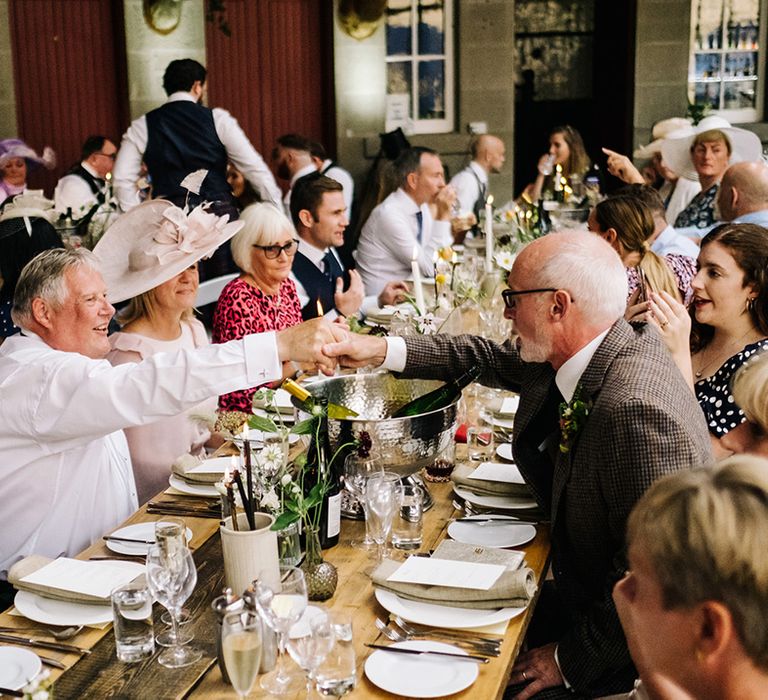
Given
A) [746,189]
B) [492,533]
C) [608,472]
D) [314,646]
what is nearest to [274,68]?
[746,189]

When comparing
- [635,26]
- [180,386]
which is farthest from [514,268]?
[635,26]

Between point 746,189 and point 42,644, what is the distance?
13.4 ft

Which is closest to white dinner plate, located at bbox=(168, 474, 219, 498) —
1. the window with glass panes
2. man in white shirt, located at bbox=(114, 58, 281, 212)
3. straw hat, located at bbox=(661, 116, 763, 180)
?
man in white shirt, located at bbox=(114, 58, 281, 212)

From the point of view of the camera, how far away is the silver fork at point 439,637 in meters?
1.90

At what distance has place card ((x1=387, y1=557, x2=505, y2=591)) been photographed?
2066 mm

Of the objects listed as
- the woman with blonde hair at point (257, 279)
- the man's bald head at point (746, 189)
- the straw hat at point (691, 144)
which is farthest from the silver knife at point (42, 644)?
the straw hat at point (691, 144)

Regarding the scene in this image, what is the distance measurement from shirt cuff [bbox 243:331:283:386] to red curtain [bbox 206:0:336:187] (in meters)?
7.37

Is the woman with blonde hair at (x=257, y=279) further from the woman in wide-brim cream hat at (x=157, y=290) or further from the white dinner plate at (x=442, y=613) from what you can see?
the white dinner plate at (x=442, y=613)

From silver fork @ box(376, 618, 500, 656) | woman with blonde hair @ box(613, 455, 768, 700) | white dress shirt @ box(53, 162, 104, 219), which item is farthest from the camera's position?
white dress shirt @ box(53, 162, 104, 219)

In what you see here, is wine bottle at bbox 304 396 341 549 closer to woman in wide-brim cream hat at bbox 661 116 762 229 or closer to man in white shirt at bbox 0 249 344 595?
man in white shirt at bbox 0 249 344 595

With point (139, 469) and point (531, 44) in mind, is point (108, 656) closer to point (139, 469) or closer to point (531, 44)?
point (139, 469)

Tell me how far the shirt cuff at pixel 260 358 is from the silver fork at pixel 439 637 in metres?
0.78

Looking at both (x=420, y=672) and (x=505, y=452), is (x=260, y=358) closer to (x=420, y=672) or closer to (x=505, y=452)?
(x=505, y=452)

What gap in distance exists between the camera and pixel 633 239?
168 inches
